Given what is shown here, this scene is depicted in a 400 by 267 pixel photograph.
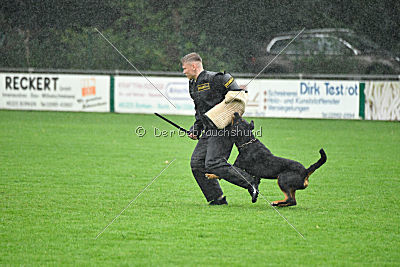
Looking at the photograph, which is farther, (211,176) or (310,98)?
(310,98)

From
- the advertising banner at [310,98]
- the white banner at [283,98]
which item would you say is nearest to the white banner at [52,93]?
the white banner at [283,98]

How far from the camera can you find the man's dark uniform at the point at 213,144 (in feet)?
25.5

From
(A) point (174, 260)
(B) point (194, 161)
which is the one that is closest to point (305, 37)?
(B) point (194, 161)

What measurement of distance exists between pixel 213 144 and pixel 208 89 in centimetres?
64

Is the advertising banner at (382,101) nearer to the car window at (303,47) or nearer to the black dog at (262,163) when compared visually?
the car window at (303,47)

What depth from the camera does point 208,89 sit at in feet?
26.0

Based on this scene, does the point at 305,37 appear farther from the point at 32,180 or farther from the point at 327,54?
the point at 32,180

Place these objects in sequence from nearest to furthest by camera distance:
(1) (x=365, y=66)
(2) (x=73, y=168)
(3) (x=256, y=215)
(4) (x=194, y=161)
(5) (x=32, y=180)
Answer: (3) (x=256, y=215) → (4) (x=194, y=161) → (5) (x=32, y=180) → (2) (x=73, y=168) → (1) (x=365, y=66)

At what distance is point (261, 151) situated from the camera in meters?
7.70

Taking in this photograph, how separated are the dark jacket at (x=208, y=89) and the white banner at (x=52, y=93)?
14.9m

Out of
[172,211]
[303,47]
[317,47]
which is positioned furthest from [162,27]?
[172,211]

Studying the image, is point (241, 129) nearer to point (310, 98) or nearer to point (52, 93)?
point (310, 98)

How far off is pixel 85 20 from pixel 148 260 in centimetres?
2482

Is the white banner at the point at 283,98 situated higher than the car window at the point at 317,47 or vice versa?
the car window at the point at 317,47
